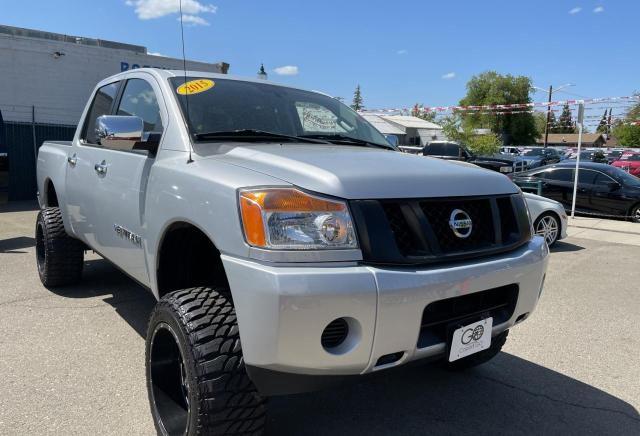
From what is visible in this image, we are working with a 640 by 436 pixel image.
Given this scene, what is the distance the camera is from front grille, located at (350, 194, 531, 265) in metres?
2.05

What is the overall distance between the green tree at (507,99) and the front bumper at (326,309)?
2526 inches

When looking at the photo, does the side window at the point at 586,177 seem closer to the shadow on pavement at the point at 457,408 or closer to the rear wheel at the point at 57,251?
the shadow on pavement at the point at 457,408

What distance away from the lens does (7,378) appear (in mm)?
3207

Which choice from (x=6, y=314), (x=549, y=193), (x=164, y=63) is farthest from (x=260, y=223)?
(x=164, y=63)

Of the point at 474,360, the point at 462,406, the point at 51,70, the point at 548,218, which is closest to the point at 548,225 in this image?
the point at 548,218

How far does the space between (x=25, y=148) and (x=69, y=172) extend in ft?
33.9

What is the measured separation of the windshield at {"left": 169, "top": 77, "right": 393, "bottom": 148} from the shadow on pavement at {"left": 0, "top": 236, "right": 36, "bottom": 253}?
16.6ft

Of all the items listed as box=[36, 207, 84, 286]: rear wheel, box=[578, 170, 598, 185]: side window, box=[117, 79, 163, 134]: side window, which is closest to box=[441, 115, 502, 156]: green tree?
box=[578, 170, 598, 185]: side window

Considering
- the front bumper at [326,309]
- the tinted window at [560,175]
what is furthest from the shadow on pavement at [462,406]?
the tinted window at [560,175]

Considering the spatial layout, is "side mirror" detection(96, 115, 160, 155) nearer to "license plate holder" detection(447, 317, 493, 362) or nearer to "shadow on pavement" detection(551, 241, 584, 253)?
"license plate holder" detection(447, 317, 493, 362)

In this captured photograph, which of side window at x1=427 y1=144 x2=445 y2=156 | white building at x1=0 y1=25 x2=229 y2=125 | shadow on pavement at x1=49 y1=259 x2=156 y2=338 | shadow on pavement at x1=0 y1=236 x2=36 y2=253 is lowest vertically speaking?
shadow on pavement at x1=0 y1=236 x2=36 y2=253

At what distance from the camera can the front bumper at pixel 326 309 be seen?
1894 millimetres

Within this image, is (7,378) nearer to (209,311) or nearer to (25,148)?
(209,311)

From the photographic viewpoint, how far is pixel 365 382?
8.86ft
